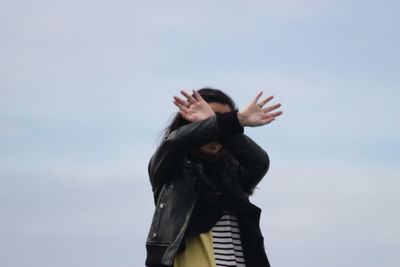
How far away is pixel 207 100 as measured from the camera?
4.93m

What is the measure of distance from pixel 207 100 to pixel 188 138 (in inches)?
22.3

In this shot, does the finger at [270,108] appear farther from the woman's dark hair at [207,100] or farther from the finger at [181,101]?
the finger at [181,101]

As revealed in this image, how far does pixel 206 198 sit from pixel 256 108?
0.74 m

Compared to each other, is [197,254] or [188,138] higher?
[188,138]

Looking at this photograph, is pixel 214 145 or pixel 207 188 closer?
pixel 207 188

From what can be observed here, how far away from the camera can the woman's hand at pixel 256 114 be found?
4.47 m

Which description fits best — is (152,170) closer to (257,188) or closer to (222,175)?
(222,175)

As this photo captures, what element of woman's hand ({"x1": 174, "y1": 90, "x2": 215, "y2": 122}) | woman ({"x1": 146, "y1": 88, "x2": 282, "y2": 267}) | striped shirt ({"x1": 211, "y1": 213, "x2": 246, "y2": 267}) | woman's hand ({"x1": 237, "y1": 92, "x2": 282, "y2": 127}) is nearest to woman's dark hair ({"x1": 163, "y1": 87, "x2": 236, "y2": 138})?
woman ({"x1": 146, "y1": 88, "x2": 282, "y2": 267})

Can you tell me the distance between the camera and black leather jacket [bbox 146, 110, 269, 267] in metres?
4.37

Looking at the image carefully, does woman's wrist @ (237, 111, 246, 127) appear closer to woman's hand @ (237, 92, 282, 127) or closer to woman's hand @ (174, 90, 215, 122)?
woman's hand @ (237, 92, 282, 127)

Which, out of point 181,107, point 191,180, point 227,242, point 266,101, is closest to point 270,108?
point 266,101

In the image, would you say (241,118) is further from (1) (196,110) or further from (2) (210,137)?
(1) (196,110)

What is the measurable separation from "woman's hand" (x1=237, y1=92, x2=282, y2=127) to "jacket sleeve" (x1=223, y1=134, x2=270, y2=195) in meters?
0.13

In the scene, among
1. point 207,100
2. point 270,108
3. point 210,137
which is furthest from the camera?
point 207,100
